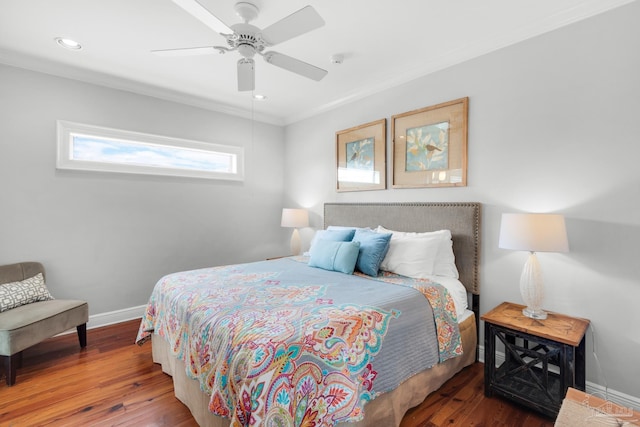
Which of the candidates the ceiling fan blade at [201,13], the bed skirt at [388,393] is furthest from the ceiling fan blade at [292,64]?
the bed skirt at [388,393]

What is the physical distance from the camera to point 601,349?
6.61 feet

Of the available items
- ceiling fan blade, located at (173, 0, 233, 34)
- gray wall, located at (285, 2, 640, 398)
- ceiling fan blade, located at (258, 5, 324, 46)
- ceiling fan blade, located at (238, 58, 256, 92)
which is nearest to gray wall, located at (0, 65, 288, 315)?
ceiling fan blade, located at (238, 58, 256, 92)

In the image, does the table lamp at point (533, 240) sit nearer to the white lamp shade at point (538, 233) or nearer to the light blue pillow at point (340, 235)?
the white lamp shade at point (538, 233)

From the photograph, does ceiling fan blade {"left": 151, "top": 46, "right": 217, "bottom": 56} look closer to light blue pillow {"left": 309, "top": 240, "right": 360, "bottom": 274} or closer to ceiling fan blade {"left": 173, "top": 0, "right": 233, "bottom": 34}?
ceiling fan blade {"left": 173, "top": 0, "right": 233, "bottom": 34}

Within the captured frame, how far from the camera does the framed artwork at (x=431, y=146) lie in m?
2.71

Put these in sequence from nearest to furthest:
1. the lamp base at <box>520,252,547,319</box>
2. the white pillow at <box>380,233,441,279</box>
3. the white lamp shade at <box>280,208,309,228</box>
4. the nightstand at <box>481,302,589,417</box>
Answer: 1. the nightstand at <box>481,302,589,417</box>
2. the lamp base at <box>520,252,547,319</box>
3. the white pillow at <box>380,233,441,279</box>
4. the white lamp shade at <box>280,208,309,228</box>

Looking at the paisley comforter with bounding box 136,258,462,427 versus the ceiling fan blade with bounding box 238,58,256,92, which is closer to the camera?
the paisley comforter with bounding box 136,258,462,427

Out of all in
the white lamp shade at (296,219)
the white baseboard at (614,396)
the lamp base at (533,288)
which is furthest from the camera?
the white lamp shade at (296,219)

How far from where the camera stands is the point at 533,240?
1943 mm

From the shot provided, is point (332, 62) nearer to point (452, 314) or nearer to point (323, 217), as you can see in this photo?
point (323, 217)

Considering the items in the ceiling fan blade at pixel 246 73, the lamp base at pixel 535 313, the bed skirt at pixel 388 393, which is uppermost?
the ceiling fan blade at pixel 246 73

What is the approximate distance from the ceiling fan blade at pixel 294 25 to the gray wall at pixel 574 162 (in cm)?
165

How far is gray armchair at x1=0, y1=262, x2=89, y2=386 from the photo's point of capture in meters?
2.18

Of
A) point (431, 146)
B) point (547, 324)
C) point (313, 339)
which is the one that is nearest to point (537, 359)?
point (547, 324)
